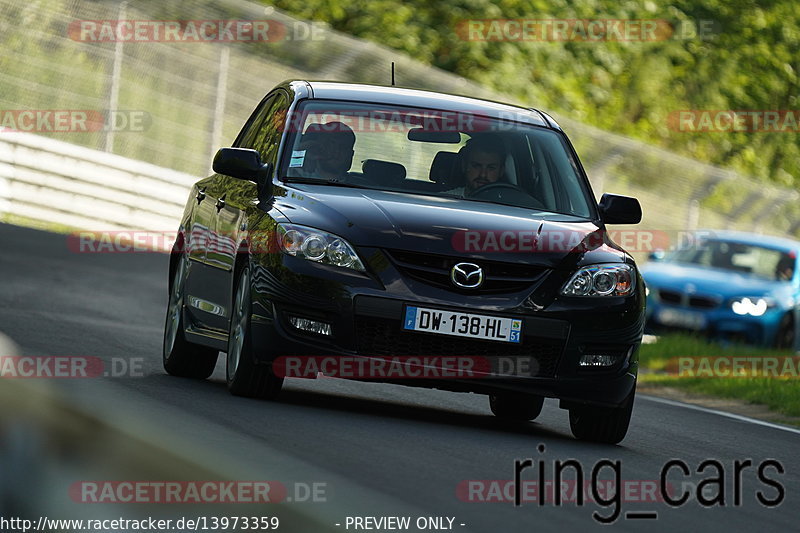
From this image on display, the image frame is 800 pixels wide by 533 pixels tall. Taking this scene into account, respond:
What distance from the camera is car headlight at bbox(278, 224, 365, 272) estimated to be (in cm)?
814

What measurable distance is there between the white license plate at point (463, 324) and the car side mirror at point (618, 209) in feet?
4.95

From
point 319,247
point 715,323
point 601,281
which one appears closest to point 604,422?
point 601,281

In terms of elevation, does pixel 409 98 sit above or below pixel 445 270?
above

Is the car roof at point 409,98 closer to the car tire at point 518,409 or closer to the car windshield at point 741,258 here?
the car tire at point 518,409

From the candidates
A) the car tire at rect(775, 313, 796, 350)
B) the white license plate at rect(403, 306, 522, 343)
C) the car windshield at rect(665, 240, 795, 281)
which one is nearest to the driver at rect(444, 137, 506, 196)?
the white license plate at rect(403, 306, 522, 343)

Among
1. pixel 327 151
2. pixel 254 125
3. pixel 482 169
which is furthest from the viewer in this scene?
pixel 254 125

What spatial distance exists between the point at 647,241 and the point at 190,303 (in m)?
23.0

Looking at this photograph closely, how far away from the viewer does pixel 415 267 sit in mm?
8141

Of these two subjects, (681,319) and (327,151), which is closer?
(327,151)

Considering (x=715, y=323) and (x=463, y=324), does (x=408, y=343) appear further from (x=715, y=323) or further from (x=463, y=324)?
(x=715, y=323)

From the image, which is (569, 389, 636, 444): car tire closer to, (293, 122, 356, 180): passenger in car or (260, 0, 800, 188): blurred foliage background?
(293, 122, 356, 180): passenger in car

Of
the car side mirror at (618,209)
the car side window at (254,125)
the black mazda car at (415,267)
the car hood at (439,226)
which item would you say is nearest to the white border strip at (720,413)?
the car side mirror at (618,209)

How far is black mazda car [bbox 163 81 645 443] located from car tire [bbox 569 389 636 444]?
0.01 metres

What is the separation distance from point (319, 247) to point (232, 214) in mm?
1162
